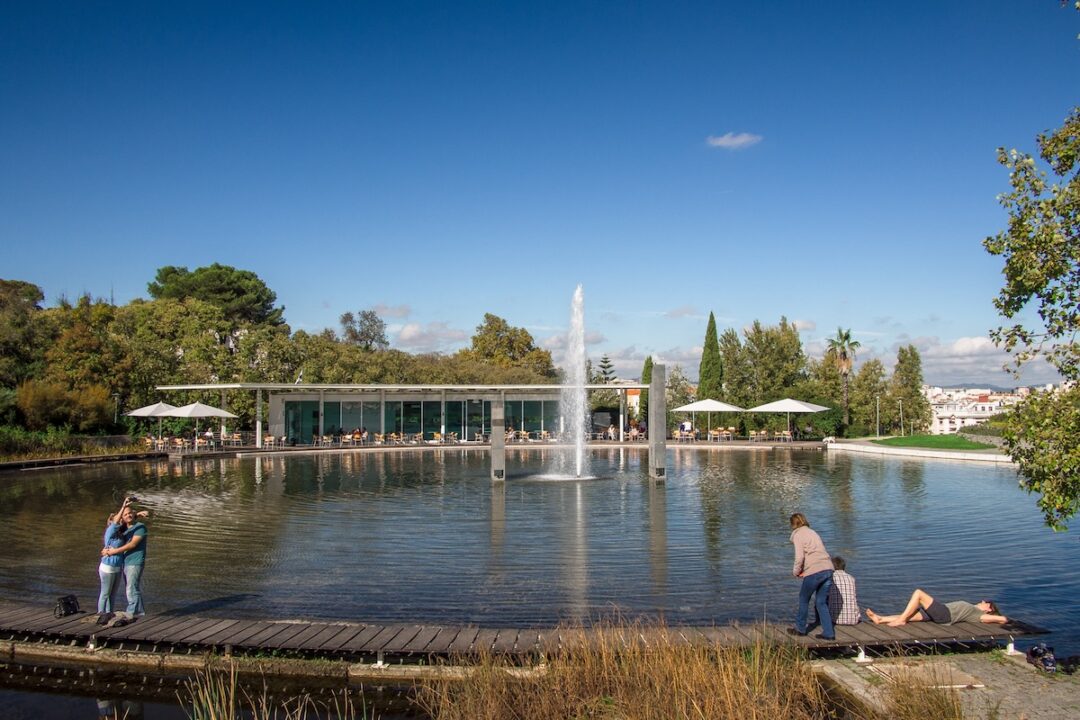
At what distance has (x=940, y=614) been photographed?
25.0 ft

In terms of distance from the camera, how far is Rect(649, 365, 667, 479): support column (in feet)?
71.0

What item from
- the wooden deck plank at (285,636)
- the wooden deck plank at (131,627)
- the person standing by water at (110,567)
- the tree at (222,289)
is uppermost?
the tree at (222,289)

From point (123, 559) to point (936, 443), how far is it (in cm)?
3286

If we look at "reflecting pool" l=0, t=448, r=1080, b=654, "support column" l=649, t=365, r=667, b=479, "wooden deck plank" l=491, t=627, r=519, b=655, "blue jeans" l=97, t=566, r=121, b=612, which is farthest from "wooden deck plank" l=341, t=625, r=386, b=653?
"support column" l=649, t=365, r=667, b=479

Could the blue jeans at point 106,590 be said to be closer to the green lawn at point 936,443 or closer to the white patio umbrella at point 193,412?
the white patio umbrella at point 193,412

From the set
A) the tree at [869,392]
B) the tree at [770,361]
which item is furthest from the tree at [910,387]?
the tree at [770,361]

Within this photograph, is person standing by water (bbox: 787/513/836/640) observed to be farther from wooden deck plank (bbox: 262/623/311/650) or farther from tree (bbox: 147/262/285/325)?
tree (bbox: 147/262/285/325)

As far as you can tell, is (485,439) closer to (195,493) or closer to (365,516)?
(195,493)

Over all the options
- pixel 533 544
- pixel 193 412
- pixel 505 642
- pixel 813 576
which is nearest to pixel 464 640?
pixel 505 642

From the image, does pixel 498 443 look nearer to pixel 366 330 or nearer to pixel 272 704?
pixel 272 704

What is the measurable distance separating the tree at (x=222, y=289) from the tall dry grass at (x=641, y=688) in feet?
182

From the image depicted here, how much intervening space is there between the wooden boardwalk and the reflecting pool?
0.86m

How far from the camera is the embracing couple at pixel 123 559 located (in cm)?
780

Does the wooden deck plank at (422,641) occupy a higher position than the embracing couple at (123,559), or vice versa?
the embracing couple at (123,559)
